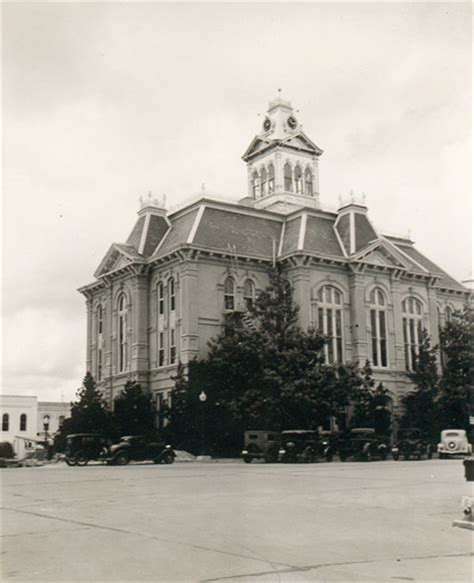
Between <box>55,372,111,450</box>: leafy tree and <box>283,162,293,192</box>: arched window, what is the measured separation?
24334 mm

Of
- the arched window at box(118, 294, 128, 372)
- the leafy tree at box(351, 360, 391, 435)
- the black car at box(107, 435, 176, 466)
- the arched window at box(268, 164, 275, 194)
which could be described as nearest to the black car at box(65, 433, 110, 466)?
the black car at box(107, 435, 176, 466)

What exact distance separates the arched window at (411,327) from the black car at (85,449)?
2701cm

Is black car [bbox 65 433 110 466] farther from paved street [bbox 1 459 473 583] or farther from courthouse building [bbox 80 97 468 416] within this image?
paved street [bbox 1 459 473 583]

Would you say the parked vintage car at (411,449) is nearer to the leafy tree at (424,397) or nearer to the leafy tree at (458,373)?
the leafy tree at (424,397)

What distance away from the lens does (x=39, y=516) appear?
570 inches

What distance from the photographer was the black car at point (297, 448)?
1507 inches

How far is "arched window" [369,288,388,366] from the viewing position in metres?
57.0

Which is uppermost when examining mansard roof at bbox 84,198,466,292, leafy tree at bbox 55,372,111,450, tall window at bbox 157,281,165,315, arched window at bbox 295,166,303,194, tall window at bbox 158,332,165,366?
arched window at bbox 295,166,303,194

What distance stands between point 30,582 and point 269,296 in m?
40.3

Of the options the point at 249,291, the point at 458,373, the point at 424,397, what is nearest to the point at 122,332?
the point at 249,291

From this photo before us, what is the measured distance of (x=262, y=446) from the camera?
3847 centimetres

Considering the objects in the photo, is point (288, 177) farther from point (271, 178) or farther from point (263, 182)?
point (263, 182)

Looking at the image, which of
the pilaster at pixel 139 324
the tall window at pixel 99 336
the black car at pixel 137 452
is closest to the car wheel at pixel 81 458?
the black car at pixel 137 452

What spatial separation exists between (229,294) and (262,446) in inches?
667
